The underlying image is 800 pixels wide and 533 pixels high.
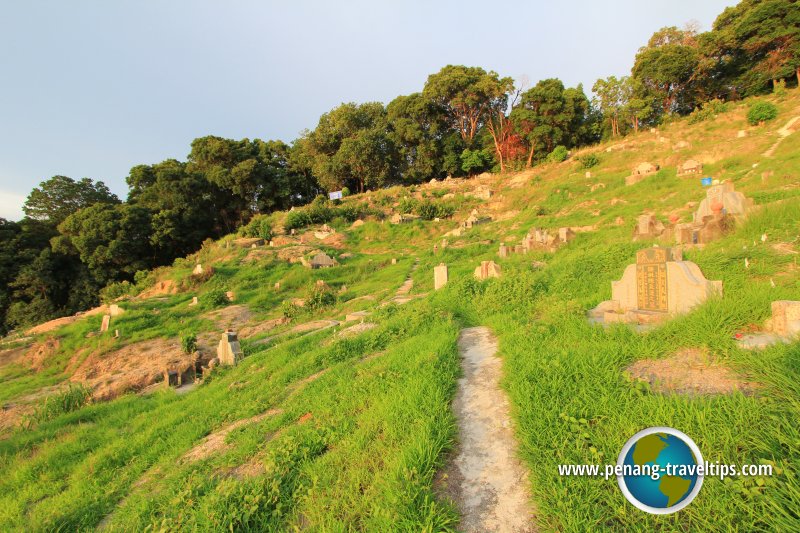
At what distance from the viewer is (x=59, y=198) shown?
31844 millimetres

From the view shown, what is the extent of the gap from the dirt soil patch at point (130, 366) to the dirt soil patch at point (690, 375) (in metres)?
8.73

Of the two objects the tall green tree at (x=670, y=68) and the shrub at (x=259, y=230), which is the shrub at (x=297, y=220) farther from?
the tall green tree at (x=670, y=68)

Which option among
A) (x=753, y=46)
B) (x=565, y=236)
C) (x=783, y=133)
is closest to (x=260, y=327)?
(x=565, y=236)

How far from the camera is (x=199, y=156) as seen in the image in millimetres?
35281

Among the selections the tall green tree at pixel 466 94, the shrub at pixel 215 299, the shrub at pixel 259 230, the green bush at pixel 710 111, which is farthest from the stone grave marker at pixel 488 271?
the tall green tree at pixel 466 94

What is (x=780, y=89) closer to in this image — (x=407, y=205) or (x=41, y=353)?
(x=407, y=205)

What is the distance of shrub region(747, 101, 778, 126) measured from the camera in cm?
1859

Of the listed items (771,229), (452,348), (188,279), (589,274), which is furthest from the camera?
(188,279)

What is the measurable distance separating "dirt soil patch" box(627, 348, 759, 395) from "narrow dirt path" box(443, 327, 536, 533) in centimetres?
133

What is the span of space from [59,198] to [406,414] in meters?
44.7

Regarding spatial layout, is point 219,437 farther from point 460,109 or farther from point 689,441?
point 460,109

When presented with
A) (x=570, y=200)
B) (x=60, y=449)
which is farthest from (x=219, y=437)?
(x=570, y=200)

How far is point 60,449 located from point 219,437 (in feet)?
9.23

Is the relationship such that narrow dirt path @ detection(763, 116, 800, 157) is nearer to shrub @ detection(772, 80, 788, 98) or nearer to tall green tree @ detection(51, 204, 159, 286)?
shrub @ detection(772, 80, 788, 98)
